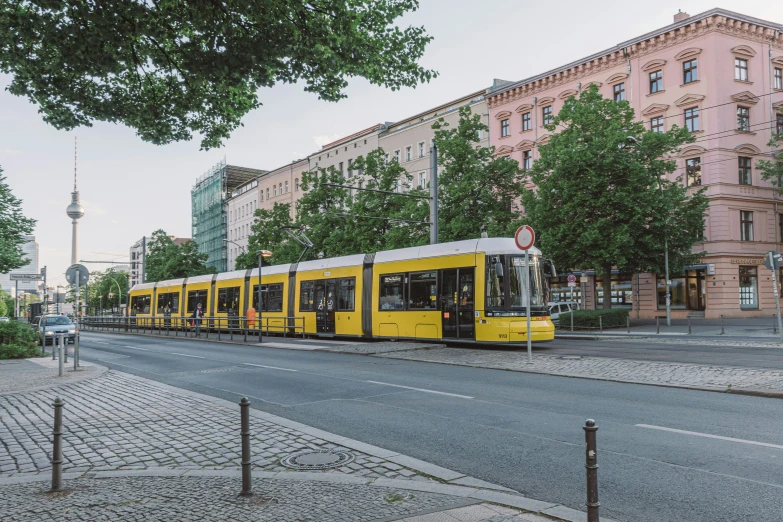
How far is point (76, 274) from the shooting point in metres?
16.9

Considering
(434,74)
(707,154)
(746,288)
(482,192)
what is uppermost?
(707,154)

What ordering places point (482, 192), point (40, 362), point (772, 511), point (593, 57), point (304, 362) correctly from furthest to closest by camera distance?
1. point (593, 57)
2. point (482, 192)
3. point (40, 362)
4. point (304, 362)
5. point (772, 511)

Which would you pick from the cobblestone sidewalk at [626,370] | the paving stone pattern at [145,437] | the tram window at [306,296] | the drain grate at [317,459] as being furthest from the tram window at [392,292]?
the drain grate at [317,459]

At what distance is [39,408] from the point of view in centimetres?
1003

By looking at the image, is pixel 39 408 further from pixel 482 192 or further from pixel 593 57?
pixel 593 57

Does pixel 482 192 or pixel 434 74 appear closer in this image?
pixel 434 74

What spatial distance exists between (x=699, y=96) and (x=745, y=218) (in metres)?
7.81

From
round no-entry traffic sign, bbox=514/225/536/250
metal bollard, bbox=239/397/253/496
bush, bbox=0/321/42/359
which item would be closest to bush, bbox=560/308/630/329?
round no-entry traffic sign, bbox=514/225/536/250

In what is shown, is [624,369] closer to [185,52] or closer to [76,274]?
[185,52]

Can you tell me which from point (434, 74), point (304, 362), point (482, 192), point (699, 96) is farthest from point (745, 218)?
point (434, 74)

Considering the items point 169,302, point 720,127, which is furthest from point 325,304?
point 720,127

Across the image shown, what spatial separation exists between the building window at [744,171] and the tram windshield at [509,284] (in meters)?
26.0

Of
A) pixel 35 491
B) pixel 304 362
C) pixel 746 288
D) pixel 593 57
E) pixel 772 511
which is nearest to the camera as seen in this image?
pixel 772 511

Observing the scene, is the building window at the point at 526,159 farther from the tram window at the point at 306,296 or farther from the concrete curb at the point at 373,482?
the concrete curb at the point at 373,482
